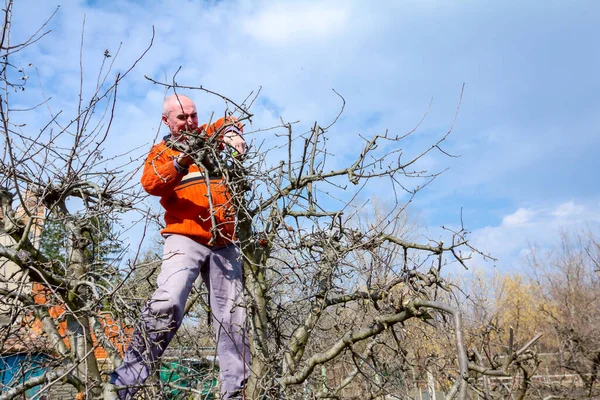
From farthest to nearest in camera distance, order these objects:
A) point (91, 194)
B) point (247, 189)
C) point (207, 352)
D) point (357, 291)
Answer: point (207, 352)
point (91, 194)
point (357, 291)
point (247, 189)

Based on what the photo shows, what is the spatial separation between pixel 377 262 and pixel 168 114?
1.42 m

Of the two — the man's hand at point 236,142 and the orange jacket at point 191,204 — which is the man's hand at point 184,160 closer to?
the orange jacket at point 191,204

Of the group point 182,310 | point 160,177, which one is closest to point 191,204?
point 160,177

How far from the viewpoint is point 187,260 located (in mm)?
2693

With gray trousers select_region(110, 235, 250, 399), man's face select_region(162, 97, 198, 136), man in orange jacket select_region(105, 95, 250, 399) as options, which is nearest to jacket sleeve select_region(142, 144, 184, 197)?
man in orange jacket select_region(105, 95, 250, 399)

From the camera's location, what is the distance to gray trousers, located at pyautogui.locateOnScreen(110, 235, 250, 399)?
8.20 feet

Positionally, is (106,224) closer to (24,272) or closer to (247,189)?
(24,272)

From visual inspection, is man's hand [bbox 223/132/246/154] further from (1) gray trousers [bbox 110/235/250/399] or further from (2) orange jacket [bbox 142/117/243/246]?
(1) gray trousers [bbox 110/235/250/399]

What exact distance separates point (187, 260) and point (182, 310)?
261 millimetres

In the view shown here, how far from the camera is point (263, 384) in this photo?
258 cm

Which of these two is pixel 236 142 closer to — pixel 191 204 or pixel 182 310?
pixel 191 204

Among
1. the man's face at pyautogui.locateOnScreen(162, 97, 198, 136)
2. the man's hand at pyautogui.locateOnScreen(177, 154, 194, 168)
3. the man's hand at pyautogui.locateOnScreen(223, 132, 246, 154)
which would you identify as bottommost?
the man's hand at pyautogui.locateOnScreen(177, 154, 194, 168)

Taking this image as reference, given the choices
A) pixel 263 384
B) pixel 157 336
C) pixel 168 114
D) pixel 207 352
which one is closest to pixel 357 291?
pixel 263 384

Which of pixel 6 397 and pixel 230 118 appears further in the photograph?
pixel 230 118
